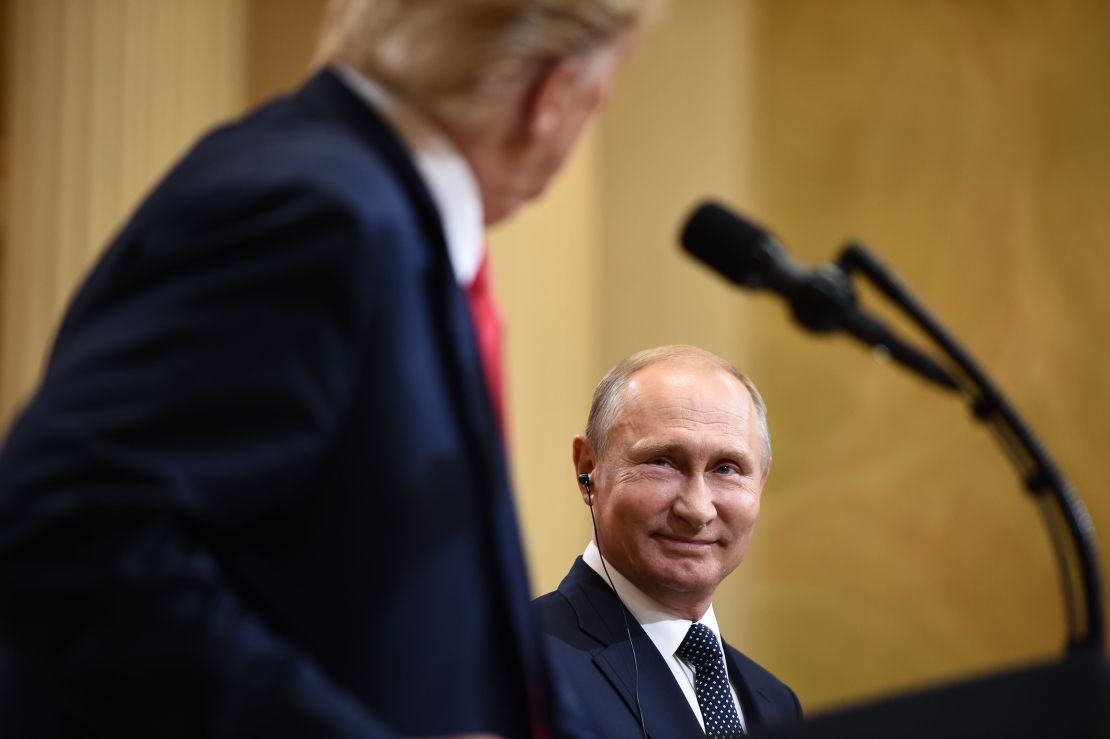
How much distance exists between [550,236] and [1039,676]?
432 centimetres

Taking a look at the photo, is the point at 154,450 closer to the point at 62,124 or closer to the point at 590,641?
the point at 590,641

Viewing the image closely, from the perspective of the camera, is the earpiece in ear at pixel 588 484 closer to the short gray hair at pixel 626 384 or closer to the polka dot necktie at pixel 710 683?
the short gray hair at pixel 626 384

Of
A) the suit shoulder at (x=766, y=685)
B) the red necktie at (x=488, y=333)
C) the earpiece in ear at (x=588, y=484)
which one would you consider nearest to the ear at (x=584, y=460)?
the earpiece in ear at (x=588, y=484)

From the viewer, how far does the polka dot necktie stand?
2.43 m

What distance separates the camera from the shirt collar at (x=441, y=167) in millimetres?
1450

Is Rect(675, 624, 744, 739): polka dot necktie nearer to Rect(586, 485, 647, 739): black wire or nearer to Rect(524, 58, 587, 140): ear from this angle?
Rect(586, 485, 647, 739): black wire

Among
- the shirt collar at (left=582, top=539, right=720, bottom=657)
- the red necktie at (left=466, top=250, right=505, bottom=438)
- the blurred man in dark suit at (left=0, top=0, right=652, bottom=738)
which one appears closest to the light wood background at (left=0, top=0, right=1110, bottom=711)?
the shirt collar at (left=582, top=539, right=720, bottom=657)

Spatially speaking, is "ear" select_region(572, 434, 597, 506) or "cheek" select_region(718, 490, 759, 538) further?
"ear" select_region(572, 434, 597, 506)

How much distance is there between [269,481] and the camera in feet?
4.09

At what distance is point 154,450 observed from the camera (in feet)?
3.98

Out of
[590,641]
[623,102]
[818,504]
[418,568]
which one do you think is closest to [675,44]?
[623,102]

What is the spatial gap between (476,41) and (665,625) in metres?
1.36

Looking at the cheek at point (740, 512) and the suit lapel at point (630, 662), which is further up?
the cheek at point (740, 512)

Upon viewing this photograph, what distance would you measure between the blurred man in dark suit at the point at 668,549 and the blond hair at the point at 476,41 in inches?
46.8
